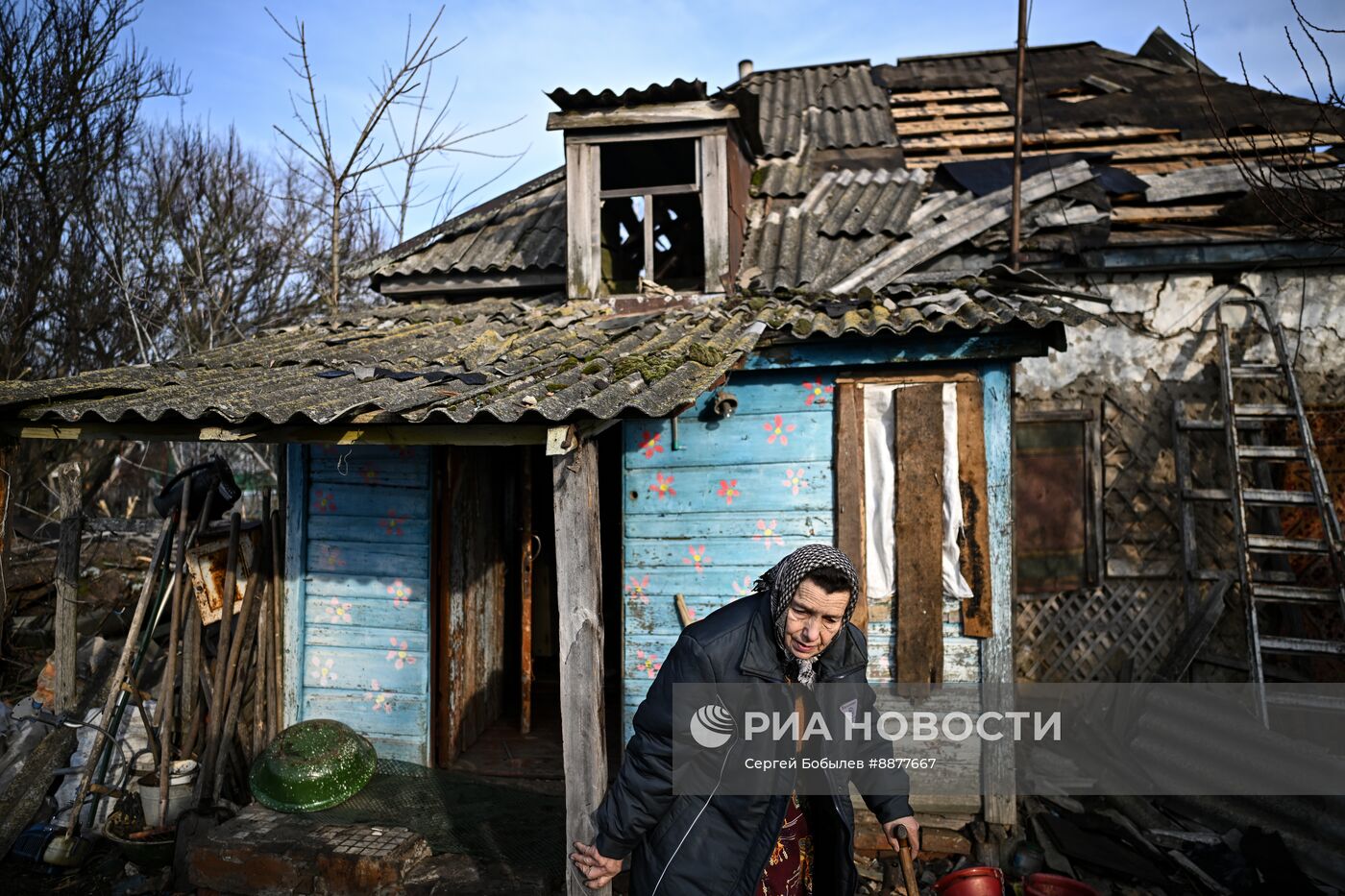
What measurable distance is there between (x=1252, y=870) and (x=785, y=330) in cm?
421

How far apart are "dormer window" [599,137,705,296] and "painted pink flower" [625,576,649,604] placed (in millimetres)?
2777

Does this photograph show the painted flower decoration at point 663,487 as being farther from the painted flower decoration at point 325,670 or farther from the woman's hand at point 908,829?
the woman's hand at point 908,829

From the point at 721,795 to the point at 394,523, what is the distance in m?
4.00

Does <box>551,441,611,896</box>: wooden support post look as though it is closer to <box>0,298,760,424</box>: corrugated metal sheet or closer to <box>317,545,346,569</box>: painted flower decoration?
<box>0,298,760,424</box>: corrugated metal sheet

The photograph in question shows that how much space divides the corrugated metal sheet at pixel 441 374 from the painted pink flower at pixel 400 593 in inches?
66.4

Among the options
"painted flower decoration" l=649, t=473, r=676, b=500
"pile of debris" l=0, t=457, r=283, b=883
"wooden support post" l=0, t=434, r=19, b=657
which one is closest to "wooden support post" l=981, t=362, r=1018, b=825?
"painted flower decoration" l=649, t=473, r=676, b=500

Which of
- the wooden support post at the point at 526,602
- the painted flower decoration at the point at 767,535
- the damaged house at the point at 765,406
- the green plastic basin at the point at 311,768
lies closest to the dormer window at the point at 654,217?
the damaged house at the point at 765,406

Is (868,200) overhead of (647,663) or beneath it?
overhead

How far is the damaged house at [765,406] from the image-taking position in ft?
→ 14.7

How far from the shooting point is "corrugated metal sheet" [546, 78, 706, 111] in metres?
6.56

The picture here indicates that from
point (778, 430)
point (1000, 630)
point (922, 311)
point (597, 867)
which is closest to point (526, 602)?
point (778, 430)

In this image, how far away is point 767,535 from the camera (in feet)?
18.0

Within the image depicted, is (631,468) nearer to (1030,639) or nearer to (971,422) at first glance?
(971,422)

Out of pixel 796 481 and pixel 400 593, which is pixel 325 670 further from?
pixel 796 481
